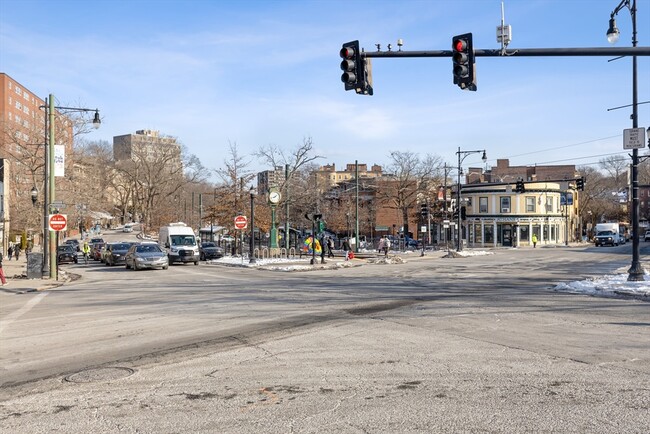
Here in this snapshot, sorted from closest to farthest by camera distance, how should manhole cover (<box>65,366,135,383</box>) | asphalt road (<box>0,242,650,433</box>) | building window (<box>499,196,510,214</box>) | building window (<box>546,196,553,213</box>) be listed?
asphalt road (<box>0,242,650,433</box>)
manhole cover (<box>65,366,135,383</box>)
building window (<box>499,196,510,214</box>)
building window (<box>546,196,553,213</box>)

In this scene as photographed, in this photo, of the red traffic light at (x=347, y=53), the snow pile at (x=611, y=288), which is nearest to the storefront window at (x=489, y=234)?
the snow pile at (x=611, y=288)

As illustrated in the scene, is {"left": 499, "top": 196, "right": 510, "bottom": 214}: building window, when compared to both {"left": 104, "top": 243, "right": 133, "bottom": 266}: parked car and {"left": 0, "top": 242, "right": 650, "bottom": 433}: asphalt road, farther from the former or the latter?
{"left": 0, "top": 242, "right": 650, "bottom": 433}: asphalt road

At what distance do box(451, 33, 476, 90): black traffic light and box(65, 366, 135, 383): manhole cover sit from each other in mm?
9109

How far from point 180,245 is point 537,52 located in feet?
98.7

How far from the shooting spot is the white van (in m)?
38.8

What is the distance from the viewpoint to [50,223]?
26.4m

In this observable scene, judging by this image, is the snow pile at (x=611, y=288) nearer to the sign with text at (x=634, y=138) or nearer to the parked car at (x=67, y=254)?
the sign with text at (x=634, y=138)

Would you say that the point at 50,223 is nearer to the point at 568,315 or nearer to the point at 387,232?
the point at 568,315

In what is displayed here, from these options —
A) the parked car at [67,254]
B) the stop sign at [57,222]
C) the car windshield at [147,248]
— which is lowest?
the parked car at [67,254]

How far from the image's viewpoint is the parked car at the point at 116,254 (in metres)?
40.4

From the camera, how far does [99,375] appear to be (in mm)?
7965

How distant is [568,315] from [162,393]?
9536 mm

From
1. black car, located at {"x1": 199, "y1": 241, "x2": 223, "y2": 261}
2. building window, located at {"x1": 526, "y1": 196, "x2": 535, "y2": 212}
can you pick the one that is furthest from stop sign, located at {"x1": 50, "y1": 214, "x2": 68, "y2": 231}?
building window, located at {"x1": 526, "y1": 196, "x2": 535, "y2": 212}

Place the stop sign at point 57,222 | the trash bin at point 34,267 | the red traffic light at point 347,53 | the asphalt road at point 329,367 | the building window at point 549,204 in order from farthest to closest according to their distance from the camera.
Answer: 1. the building window at point 549,204
2. the trash bin at point 34,267
3. the stop sign at point 57,222
4. the red traffic light at point 347,53
5. the asphalt road at point 329,367
